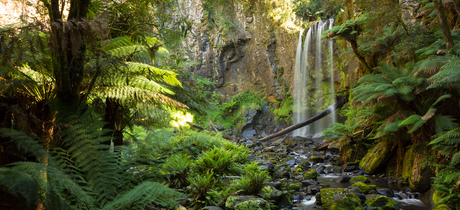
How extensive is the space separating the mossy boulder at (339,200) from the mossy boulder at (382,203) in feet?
0.75

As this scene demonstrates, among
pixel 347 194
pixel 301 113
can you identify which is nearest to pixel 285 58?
pixel 301 113

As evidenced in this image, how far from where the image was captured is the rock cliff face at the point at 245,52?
1547 centimetres

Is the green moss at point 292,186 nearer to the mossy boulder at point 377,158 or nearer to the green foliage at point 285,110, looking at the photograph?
the mossy boulder at point 377,158

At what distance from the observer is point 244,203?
284 cm

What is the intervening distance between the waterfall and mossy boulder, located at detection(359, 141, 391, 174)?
6.72 meters

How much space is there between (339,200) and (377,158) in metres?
2.43

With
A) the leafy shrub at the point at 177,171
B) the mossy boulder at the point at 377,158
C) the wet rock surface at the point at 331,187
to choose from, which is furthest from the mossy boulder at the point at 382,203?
the leafy shrub at the point at 177,171

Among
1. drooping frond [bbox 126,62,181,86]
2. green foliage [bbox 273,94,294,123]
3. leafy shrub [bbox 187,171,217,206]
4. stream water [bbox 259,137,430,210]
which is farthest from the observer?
green foliage [bbox 273,94,294,123]

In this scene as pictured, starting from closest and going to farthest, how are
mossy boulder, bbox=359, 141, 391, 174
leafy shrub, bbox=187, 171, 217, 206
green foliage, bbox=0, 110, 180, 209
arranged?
green foliage, bbox=0, 110, 180, 209
leafy shrub, bbox=187, 171, 217, 206
mossy boulder, bbox=359, 141, 391, 174

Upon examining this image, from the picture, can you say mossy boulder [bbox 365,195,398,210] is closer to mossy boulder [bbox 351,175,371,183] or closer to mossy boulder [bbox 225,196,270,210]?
mossy boulder [bbox 351,175,371,183]

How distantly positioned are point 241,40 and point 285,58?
12.7ft

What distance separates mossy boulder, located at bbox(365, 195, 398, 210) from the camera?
3562 millimetres

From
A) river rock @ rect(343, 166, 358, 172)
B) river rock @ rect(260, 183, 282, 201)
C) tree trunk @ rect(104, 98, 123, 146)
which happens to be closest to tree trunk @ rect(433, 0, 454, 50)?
river rock @ rect(343, 166, 358, 172)

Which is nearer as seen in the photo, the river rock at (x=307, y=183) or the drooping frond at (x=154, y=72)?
the drooping frond at (x=154, y=72)
